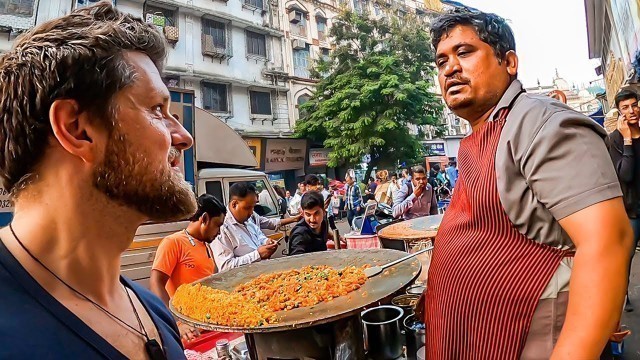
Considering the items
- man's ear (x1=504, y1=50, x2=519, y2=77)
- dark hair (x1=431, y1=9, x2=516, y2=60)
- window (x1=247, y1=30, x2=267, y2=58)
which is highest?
window (x1=247, y1=30, x2=267, y2=58)

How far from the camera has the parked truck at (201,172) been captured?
5.38 meters

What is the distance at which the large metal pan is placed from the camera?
1911mm

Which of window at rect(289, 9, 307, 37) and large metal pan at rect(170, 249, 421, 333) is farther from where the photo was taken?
window at rect(289, 9, 307, 37)

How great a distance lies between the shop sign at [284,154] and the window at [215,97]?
2984mm

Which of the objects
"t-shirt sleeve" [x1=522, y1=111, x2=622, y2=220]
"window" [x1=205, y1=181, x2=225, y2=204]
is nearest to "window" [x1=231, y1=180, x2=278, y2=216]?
"window" [x1=205, y1=181, x2=225, y2=204]

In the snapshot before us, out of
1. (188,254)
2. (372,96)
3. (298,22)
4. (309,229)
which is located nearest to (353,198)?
(372,96)

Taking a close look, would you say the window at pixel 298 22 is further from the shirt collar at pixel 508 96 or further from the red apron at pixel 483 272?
the red apron at pixel 483 272

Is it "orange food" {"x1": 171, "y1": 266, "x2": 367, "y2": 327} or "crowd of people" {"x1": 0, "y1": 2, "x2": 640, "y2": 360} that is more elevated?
"crowd of people" {"x1": 0, "y1": 2, "x2": 640, "y2": 360}

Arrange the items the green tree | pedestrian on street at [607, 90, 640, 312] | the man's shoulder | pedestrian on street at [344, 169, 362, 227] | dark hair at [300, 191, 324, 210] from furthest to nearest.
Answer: the green tree, pedestrian on street at [344, 169, 362, 227], dark hair at [300, 191, 324, 210], pedestrian on street at [607, 90, 640, 312], the man's shoulder

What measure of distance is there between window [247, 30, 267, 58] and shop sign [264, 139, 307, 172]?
5.43 m

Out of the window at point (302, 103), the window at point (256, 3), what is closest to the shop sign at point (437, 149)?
the window at point (302, 103)

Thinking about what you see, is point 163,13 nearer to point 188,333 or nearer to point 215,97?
point 215,97

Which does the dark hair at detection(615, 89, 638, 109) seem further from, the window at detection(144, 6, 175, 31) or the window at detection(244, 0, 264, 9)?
the window at detection(244, 0, 264, 9)

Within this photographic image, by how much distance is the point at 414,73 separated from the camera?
18.8m
